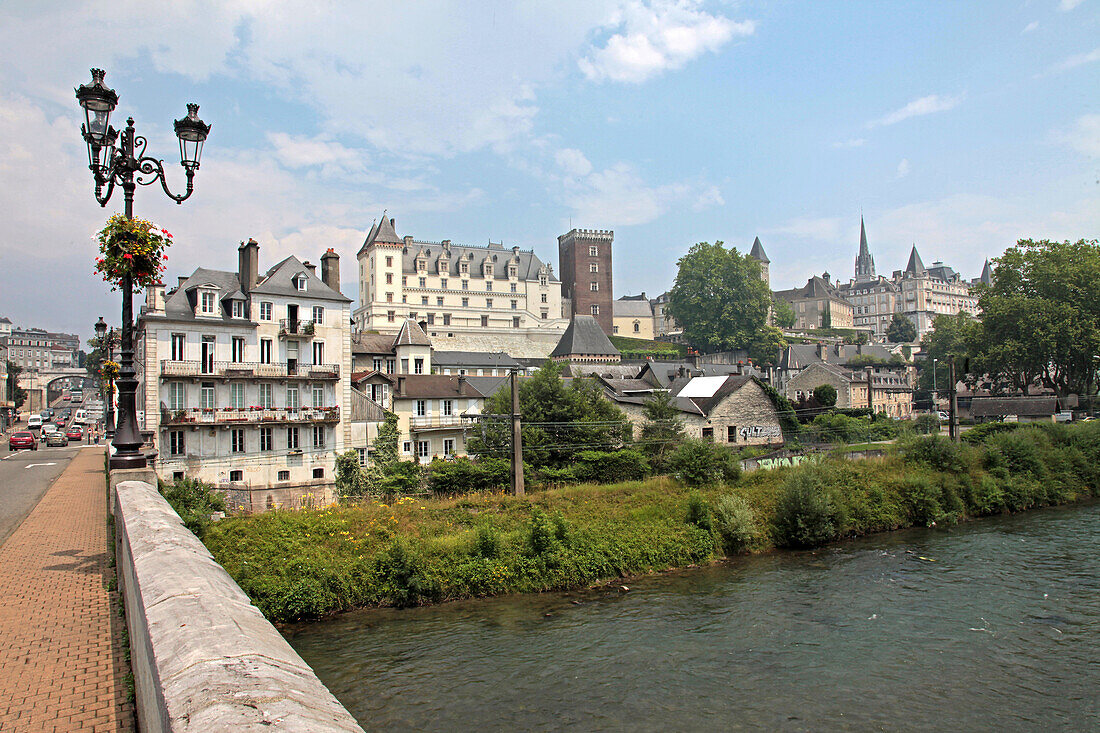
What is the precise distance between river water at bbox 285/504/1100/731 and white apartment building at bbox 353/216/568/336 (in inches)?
2456

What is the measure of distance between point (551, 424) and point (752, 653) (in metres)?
18.8

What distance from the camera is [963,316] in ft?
254

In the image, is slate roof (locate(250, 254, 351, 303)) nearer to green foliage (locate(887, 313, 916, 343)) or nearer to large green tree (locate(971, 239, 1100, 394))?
large green tree (locate(971, 239, 1100, 394))

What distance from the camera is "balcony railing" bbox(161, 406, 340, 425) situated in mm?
31078

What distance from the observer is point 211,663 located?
3.06 meters

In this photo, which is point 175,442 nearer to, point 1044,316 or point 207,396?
point 207,396

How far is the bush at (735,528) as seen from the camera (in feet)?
77.3

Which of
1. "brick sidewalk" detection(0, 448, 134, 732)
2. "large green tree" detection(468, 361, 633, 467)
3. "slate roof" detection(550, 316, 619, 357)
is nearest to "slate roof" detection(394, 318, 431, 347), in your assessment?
"large green tree" detection(468, 361, 633, 467)

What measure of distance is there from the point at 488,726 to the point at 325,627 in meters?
6.30

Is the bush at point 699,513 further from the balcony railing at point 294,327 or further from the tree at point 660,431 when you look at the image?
the balcony railing at point 294,327

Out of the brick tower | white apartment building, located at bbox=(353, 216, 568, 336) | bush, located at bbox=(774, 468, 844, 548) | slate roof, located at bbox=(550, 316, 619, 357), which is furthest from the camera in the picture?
the brick tower

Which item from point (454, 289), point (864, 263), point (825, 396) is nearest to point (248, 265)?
point (825, 396)

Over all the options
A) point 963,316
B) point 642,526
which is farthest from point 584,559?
point 963,316

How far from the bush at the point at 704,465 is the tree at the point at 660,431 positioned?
4.71 meters
